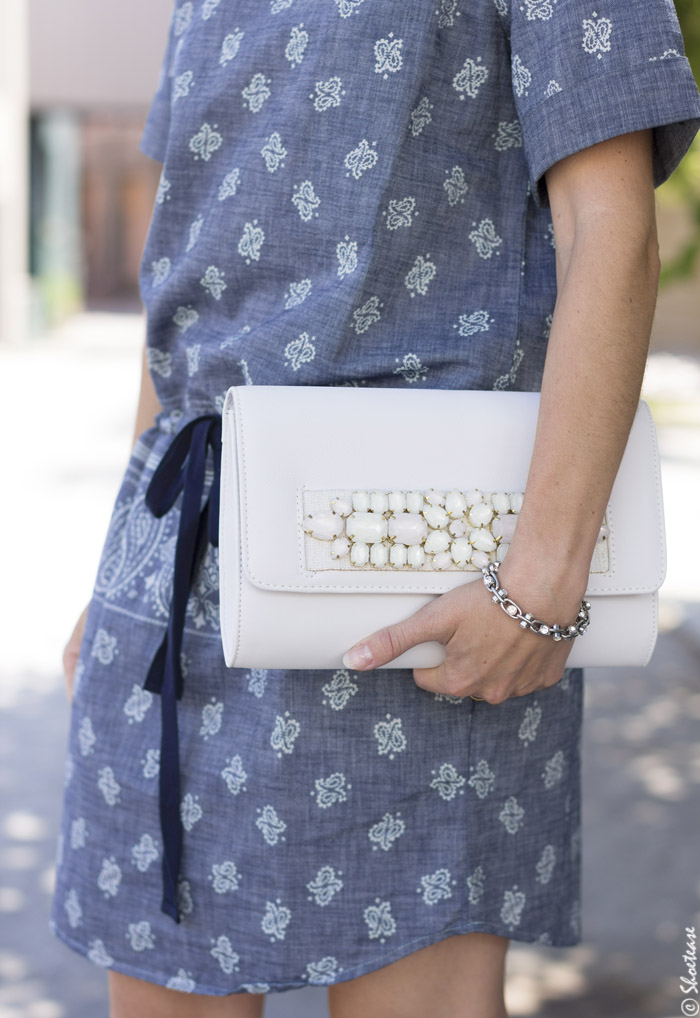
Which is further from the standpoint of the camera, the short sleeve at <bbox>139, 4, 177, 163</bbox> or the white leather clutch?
the short sleeve at <bbox>139, 4, 177, 163</bbox>

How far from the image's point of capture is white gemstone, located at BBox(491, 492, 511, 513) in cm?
115

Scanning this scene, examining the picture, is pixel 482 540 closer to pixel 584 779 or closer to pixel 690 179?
pixel 584 779

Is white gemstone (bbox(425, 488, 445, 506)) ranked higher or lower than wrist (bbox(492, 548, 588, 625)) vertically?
higher

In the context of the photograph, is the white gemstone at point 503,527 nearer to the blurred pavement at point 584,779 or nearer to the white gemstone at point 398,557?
the white gemstone at point 398,557

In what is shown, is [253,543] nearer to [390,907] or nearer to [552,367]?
[552,367]

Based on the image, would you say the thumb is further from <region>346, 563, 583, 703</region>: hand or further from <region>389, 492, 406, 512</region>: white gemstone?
<region>389, 492, 406, 512</region>: white gemstone

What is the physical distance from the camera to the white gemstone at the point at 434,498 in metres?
1.15

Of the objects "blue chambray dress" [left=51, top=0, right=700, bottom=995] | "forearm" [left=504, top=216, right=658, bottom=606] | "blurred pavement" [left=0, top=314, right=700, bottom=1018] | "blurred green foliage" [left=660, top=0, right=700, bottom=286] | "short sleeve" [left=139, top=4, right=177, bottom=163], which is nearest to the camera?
"forearm" [left=504, top=216, right=658, bottom=606]

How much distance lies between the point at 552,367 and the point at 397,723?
43cm

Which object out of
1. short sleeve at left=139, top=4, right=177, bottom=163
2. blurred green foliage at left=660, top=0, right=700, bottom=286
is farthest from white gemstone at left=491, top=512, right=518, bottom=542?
blurred green foliage at left=660, top=0, right=700, bottom=286

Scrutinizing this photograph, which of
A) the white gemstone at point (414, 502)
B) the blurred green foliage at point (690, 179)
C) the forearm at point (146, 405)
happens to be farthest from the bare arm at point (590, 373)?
the blurred green foliage at point (690, 179)

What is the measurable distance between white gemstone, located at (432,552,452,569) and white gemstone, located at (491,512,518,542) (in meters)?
0.05

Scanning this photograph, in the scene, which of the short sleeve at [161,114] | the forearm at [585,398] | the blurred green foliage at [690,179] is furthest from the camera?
the blurred green foliage at [690,179]

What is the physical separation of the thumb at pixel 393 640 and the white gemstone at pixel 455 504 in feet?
0.32
